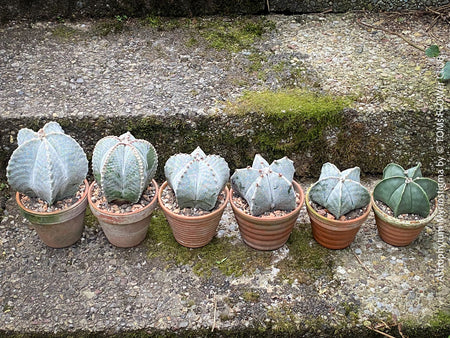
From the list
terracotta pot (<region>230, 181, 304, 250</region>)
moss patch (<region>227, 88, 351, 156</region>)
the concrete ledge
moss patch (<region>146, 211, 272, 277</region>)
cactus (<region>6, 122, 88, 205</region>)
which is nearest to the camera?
cactus (<region>6, 122, 88, 205</region>)

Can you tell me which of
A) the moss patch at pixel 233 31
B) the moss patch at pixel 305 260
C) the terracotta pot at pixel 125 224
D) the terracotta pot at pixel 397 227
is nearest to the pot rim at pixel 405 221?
the terracotta pot at pixel 397 227

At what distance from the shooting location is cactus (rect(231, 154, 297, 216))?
2545 mm

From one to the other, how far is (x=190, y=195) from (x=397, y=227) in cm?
115

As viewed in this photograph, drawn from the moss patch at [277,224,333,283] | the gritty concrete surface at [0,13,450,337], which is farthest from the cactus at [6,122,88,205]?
the moss patch at [277,224,333,283]

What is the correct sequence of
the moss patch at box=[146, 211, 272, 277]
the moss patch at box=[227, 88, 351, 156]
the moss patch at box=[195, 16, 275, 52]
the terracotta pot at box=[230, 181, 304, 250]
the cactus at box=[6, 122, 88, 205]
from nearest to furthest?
the cactus at box=[6, 122, 88, 205] < the terracotta pot at box=[230, 181, 304, 250] < the moss patch at box=[146, 211, 272, 277] < the moss patch at box=[227, 88, 351, 156] < the moss patch at box=[195, 16, 275, 52]

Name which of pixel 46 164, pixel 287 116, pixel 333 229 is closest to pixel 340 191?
pixel 333 229

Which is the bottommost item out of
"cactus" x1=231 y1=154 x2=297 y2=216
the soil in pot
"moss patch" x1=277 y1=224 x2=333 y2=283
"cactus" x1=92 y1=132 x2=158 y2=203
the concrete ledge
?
"moss patch" x1=277 y1=224 x2=333 y2=283

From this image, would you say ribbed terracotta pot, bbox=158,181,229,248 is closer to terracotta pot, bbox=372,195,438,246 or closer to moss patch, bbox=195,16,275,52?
terracotta pot, bbox=372,195,438,246

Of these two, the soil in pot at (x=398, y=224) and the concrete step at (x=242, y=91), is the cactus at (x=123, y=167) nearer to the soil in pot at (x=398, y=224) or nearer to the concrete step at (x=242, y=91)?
the concrete step at (x=242, y=91)

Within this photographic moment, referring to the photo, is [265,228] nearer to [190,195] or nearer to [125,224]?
[190,195]

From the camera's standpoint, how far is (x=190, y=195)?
258 cm

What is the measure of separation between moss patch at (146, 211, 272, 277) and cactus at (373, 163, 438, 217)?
2.39 ft

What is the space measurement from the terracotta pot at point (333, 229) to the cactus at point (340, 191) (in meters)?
0.05

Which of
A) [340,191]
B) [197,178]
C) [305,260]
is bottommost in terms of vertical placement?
[305,260]
